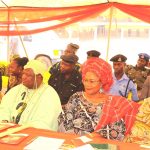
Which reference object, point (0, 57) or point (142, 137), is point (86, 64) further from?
point (0, 57)

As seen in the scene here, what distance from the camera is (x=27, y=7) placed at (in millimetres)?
7199

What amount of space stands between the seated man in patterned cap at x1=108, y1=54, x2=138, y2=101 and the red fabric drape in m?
1.13

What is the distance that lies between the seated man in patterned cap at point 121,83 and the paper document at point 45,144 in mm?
2853

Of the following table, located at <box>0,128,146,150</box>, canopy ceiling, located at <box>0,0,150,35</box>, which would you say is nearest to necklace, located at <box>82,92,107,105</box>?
table, located at <box>0,128,146,150</box>

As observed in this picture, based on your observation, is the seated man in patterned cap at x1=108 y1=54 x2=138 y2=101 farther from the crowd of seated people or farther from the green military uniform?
the crowd of seated people

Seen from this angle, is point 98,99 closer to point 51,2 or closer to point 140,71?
point 51,2

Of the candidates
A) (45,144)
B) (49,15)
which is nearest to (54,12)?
(49,15)

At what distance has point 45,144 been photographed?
275 cm

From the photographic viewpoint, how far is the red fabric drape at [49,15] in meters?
6.35

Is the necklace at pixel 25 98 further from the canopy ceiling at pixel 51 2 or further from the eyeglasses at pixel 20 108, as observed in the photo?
the canopy ceiling at pixel 51 2

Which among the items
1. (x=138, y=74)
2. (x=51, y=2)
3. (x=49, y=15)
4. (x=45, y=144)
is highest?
(x=51, y=2)

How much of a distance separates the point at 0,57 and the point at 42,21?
4.20 metres

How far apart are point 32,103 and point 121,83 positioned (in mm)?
2140

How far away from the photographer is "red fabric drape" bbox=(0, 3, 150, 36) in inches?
250
